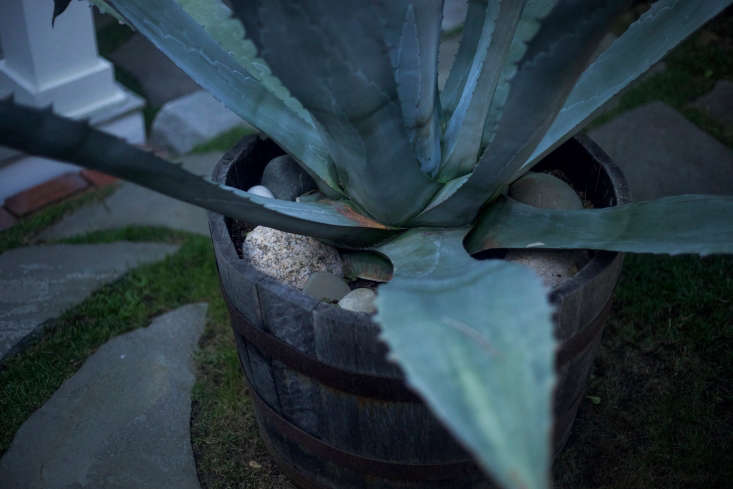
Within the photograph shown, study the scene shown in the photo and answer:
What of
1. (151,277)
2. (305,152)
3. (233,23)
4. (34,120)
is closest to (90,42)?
(151,277)

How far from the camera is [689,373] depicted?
195cm

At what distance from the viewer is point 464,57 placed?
1.68 meters

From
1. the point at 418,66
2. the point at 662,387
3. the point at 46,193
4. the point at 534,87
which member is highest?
the point at 534,87

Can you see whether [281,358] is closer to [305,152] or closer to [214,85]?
[305,152]

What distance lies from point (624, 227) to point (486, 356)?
0.62m

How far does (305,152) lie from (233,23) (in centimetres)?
37

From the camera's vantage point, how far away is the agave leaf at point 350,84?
3.47 feet

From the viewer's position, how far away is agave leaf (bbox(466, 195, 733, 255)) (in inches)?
49.3

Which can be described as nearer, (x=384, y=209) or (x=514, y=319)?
(x=514, y=319)

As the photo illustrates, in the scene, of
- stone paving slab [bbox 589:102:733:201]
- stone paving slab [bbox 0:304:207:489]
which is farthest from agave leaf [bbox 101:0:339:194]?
stone paving slab [bbox 589:102:733:201]

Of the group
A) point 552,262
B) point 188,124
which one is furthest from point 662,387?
point 188,124

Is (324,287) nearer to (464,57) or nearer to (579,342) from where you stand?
(579,342)

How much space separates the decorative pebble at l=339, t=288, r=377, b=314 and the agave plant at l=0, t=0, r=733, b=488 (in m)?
0.10

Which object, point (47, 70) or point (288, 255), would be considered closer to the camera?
point (288, 255)
